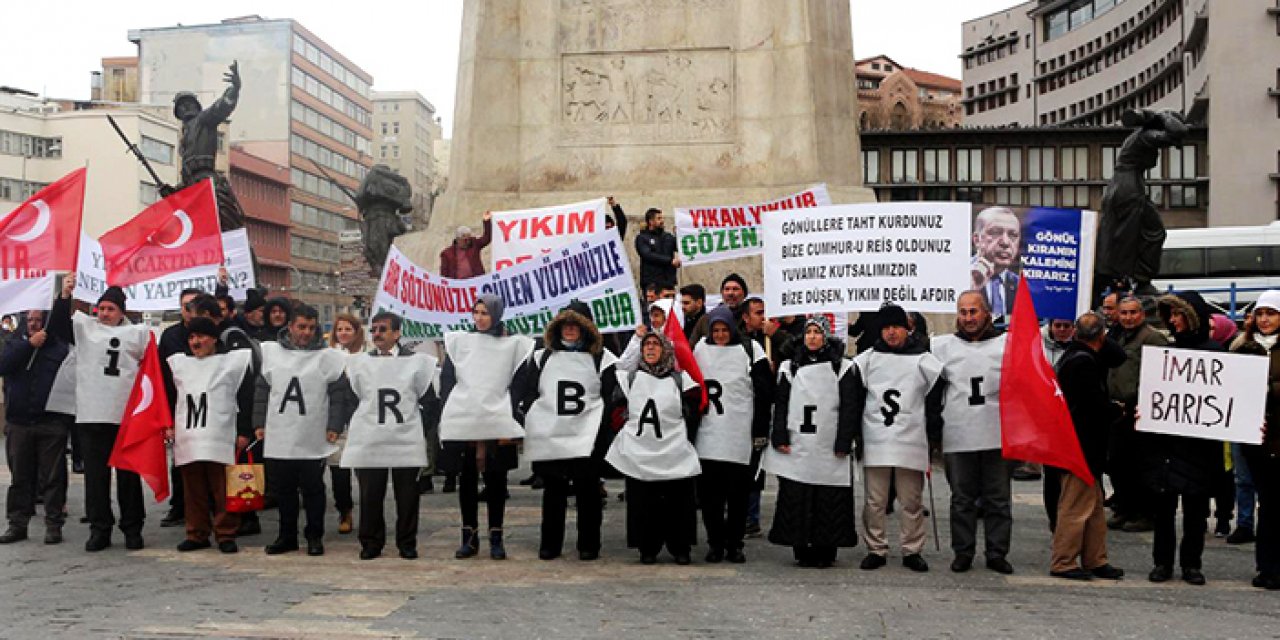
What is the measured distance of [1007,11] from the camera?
118625mm

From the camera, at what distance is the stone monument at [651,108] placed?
16984mm

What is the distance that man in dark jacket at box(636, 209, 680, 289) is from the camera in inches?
559

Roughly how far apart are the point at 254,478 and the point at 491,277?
2.44m

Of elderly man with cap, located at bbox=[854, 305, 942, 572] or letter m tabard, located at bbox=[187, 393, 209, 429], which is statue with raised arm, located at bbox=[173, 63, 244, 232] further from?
elderly man with cap, located at bbox=[854, 305, 942, 572]

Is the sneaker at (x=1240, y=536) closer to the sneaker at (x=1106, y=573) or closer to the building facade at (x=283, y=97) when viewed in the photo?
the sneaker at (x=1106, y=573)

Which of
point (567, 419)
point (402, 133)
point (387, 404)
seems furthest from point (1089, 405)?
point (402, 133)

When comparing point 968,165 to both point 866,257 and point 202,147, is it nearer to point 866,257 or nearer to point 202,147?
point 202,147

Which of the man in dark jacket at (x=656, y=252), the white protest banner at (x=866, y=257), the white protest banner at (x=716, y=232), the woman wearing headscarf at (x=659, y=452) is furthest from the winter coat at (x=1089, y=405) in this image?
the man in dark jacket at (x=656, y=252)

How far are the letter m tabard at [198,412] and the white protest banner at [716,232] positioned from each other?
210 inches

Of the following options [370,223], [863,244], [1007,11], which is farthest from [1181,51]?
[863,244]

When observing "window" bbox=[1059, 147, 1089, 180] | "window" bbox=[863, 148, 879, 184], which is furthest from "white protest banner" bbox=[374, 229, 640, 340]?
"window" bbox=[1059, 147, 1089, 180]

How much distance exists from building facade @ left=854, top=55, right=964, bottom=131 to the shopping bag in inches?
4181

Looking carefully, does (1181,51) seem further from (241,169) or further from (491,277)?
(491,277)

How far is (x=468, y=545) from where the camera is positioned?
9.98 meters
